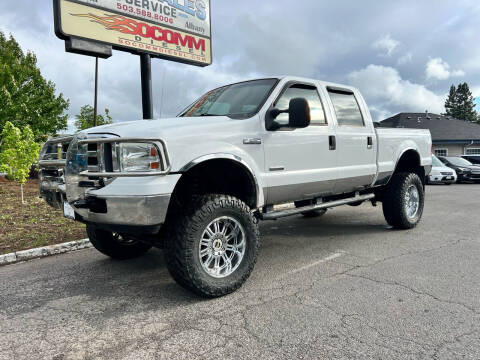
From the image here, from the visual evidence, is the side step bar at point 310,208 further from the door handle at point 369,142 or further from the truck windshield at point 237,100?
the truck windshield at point 237,100

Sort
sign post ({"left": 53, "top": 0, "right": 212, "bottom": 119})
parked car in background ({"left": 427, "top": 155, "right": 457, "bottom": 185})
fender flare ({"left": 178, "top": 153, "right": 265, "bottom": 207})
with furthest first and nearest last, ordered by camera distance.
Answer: parked car in background ({"left": 427, "top": 155, "right": 457, "bottom": 185}) < sign post ({"left": 53, "top": 0, "right": 212, "bottom": 119}) < fender flare ({"left": 178, "top": 153, "right": 265, "bottom": 207})

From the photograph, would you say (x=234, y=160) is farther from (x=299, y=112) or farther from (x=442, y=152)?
(x=442, y=152)

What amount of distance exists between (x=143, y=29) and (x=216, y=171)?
7085 mm

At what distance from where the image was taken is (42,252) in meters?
5.19

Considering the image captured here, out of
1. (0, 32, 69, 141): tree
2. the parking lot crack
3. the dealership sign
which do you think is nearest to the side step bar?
the parking lot crack

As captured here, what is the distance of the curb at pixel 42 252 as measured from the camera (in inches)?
194

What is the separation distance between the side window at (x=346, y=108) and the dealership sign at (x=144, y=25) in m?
6.05

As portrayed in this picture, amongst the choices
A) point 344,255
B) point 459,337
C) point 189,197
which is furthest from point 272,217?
point 459,337

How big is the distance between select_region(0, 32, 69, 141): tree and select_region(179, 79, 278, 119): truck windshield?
20.8m

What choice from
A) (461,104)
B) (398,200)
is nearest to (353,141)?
(398,200)

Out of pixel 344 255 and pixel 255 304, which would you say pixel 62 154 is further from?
pixel 344 255

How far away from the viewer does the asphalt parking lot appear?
2.52 metres

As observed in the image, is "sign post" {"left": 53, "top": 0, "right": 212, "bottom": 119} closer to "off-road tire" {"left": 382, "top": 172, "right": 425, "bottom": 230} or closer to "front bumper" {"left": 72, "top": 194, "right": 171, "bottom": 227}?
"off-road tire" {"left": 382, "top": 172, "right": 425, "bottom": 230}

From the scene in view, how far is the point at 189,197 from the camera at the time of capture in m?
3.73
